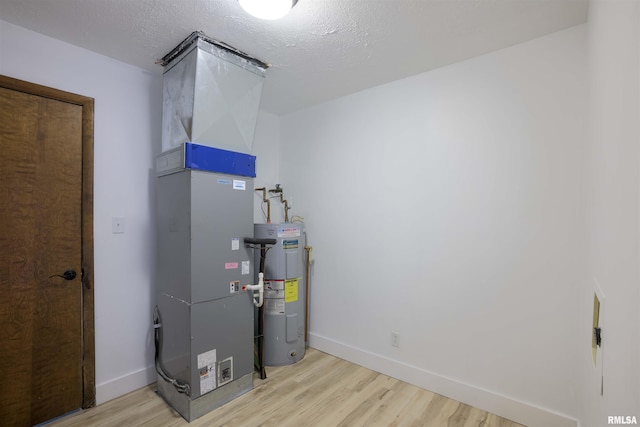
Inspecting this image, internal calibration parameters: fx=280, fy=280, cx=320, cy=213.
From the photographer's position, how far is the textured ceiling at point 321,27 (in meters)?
1.64

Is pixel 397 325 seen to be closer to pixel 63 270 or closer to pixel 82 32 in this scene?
pixel 63 270

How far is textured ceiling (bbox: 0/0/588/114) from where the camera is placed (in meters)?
1.64

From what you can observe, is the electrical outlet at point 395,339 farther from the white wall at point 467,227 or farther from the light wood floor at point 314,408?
the light wood floor at point 314,408

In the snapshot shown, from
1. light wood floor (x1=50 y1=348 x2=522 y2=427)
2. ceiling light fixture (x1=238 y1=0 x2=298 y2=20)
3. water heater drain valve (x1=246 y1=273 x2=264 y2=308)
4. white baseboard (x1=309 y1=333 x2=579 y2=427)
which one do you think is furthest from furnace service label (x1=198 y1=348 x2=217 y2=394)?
ceiling light fixture (x1=238 y1=0 x2=298 y2=20)

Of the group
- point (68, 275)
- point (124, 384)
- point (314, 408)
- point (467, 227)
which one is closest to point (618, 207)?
point (467, 227)

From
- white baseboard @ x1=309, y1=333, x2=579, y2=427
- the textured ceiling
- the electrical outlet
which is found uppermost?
the textured ceiling

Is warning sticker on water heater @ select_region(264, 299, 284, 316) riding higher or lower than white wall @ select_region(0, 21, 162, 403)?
lower

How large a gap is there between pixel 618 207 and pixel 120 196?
9.55ft

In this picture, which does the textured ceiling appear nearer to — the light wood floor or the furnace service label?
the furnace service label

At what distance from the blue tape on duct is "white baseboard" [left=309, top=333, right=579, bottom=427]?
79.4 inches

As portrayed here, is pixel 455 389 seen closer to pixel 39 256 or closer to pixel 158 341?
pixel 158 341

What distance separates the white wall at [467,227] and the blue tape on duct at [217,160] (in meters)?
1.08
